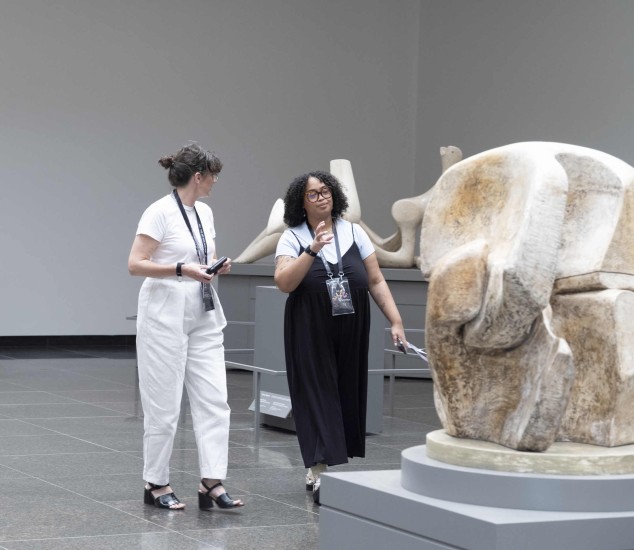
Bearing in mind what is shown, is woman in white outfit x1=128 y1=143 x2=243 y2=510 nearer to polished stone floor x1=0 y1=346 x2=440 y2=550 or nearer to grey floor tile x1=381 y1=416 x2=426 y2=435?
polished stone floor x1=0 y1=346 x2=440 y2=550

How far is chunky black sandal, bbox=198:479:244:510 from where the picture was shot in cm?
623

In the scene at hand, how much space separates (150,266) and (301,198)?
3.02 feet

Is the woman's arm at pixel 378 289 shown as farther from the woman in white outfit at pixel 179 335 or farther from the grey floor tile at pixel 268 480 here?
the grey floor tile at pixel 268 480

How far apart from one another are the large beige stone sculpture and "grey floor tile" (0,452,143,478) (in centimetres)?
332

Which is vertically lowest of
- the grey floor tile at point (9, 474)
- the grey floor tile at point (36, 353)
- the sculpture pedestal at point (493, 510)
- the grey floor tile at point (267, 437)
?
the grey floor tile at point (267, 437)

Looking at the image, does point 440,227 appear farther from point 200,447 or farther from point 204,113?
point 204,113

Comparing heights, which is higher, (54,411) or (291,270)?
(291,270)

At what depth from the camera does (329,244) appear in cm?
647

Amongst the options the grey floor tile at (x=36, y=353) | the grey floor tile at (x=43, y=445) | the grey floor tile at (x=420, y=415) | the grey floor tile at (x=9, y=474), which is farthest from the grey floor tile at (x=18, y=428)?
the grey floor tile at (x=36, y=353)

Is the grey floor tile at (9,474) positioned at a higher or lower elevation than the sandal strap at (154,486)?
lower

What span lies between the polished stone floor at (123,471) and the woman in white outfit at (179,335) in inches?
10.7

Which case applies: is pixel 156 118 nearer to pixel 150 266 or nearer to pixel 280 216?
pixel 280 216

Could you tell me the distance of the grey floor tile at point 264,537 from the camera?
18.3 ft

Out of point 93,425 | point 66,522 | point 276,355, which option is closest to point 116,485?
point 66,522
